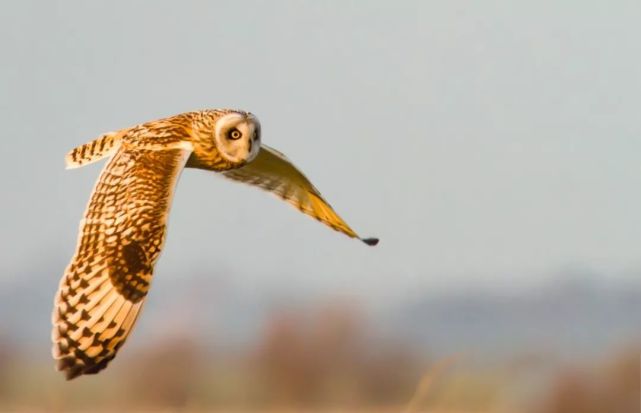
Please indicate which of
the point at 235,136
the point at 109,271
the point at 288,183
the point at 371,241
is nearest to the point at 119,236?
the point at 109,271

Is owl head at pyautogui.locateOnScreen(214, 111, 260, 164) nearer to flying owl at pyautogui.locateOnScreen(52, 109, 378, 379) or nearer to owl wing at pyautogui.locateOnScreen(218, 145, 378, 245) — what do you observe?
flying owl at pyautogui.locateOnScreen(52, 109, 378, 379)

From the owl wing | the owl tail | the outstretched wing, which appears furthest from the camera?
the owl wing

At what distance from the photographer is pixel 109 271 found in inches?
439

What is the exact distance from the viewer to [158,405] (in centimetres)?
1627

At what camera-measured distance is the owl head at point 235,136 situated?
479 inches

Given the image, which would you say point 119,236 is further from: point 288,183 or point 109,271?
point 288,183

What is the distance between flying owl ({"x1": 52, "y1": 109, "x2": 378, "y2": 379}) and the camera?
11023 mm

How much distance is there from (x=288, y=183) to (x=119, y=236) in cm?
215

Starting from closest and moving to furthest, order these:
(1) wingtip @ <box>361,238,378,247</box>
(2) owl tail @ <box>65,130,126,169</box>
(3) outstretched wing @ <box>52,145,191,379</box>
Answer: (3) outstretched wing @ <box>52,145,191,379</box>
(2) owl tail @ <box>65,130,126,169</box>
(1) wingtip @ <box>361,238,378,247</box>

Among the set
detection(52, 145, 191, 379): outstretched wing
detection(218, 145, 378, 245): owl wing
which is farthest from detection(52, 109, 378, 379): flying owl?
detection(218, 145, 378, 245): owl wing

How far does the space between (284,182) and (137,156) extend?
168 centimetres

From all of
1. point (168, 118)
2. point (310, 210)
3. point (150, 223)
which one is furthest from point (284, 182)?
point (150, 223)

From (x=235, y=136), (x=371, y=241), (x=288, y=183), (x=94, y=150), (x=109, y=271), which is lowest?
(x=109, y=271)

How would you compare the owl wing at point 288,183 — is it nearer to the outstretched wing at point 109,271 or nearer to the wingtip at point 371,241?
the wingtip at point 371,241
